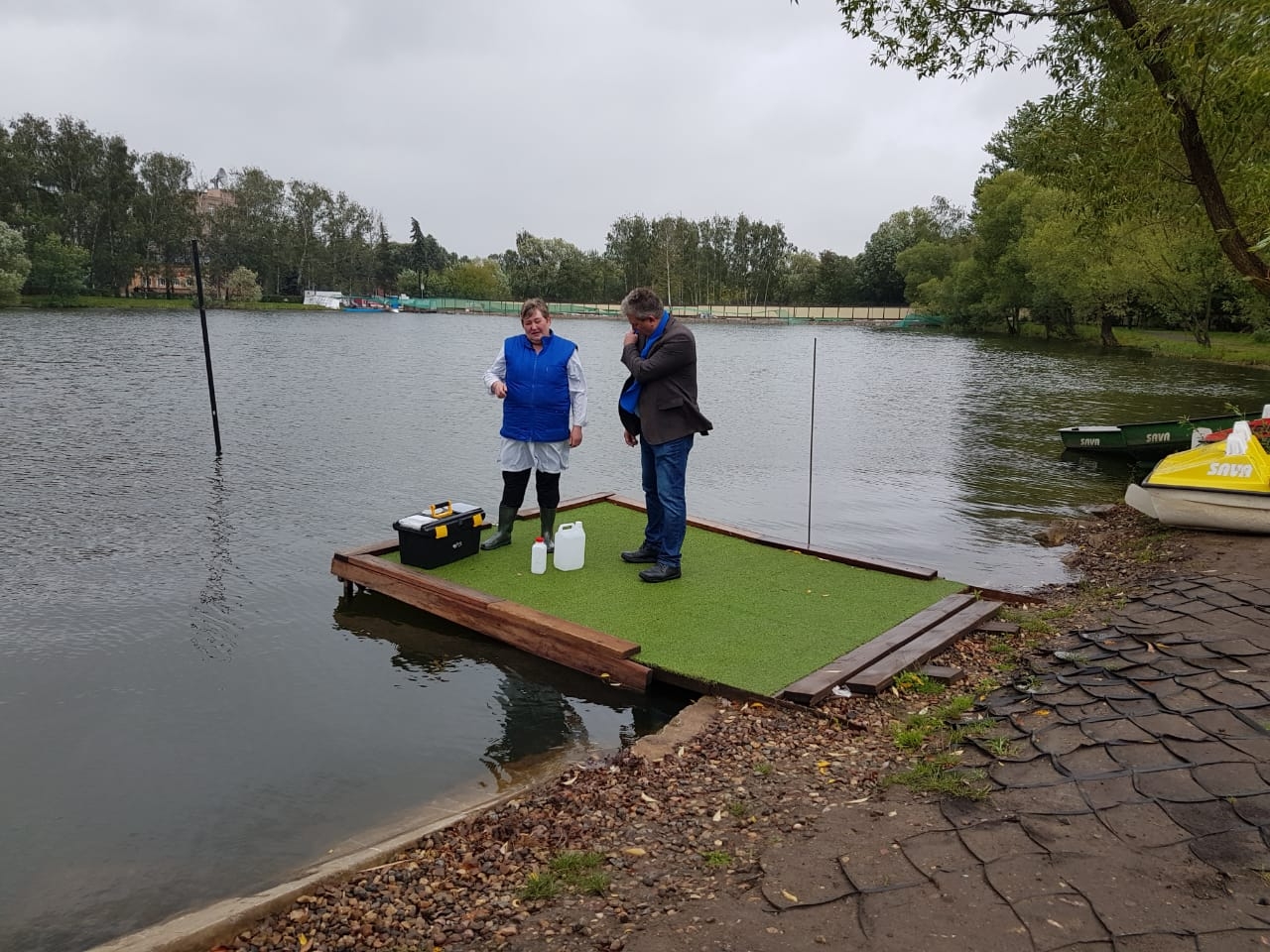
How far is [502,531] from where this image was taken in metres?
7.73

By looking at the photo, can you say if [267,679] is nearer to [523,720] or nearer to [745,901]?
[523,720]

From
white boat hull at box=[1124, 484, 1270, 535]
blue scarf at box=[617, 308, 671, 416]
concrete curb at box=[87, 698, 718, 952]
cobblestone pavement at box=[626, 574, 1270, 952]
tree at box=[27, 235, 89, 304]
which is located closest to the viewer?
cobblestone pavement at box=[626, 574, 1270, 952]

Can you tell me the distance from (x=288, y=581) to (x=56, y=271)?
69.2 meters

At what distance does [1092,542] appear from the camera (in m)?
10.2

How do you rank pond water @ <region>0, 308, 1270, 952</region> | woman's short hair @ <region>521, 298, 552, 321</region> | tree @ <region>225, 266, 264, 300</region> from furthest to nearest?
tree @ <region>225, 266, 264, 300</region>
woman's short hair @ <region>521, 298, 552, 321</region>
pond water @ <region>0, 308, 1270, 952</region>

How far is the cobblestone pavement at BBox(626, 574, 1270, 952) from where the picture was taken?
2.83 meters

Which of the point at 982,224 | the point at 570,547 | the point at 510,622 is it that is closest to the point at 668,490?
the point at 570,547

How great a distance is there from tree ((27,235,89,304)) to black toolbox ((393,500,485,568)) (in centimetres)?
7028

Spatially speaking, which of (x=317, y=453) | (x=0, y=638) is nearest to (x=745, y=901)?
(x=0, y=638)

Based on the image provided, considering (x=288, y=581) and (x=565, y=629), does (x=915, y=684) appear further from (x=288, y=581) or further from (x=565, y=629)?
(x=288, y=581)

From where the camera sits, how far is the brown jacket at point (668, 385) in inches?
250

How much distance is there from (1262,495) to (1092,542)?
2332 mm

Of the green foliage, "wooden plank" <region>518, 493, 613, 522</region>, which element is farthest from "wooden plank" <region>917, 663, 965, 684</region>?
the green foliage

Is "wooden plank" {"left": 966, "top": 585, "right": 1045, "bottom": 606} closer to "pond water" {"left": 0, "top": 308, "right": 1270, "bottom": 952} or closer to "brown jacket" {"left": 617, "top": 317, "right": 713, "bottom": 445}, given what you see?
"pond water" {"left": 0, "top": 308, "right": 1270, "bottom": 952}
